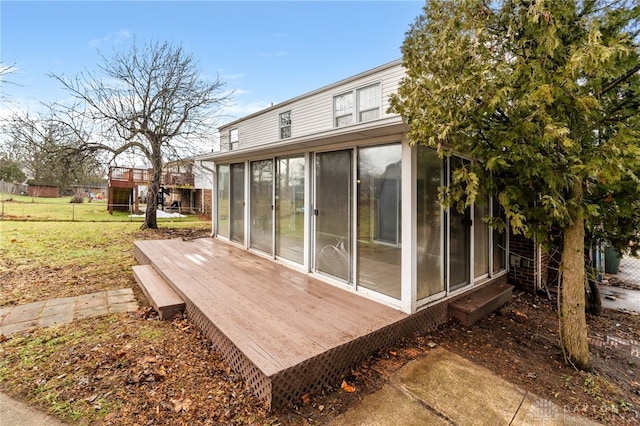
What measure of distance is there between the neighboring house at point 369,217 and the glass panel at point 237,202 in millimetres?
261

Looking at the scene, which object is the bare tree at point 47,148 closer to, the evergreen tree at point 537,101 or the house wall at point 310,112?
the house wall at point 310,112

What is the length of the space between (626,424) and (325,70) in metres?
12.0

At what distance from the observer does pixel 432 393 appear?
2338mm

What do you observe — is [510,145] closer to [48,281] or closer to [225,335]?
[225,335]

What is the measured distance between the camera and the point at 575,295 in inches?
115

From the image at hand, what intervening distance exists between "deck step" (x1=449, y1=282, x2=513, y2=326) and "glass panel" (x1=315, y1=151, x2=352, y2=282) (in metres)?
1.46

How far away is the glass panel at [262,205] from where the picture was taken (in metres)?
5.78

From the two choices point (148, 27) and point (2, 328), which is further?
point (148, 27)

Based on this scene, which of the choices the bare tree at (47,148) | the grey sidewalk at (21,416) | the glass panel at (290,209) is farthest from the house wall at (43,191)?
the grey sidewalk at (21,416)

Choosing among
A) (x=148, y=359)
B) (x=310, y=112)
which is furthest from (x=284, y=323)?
(x=310, y=112)

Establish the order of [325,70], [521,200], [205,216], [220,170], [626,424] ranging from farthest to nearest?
[205,216], [325,70], [220,170], [521,200], [626,424]

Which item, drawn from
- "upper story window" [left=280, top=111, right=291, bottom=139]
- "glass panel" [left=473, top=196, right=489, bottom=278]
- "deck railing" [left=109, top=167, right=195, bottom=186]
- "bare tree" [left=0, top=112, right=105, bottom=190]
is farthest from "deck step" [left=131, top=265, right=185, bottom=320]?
"deck railing" [left=109, top=167, right=195, bottom=186]

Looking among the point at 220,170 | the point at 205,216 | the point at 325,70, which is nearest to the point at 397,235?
the point at 220,170

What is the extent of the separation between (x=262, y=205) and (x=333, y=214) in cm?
223
